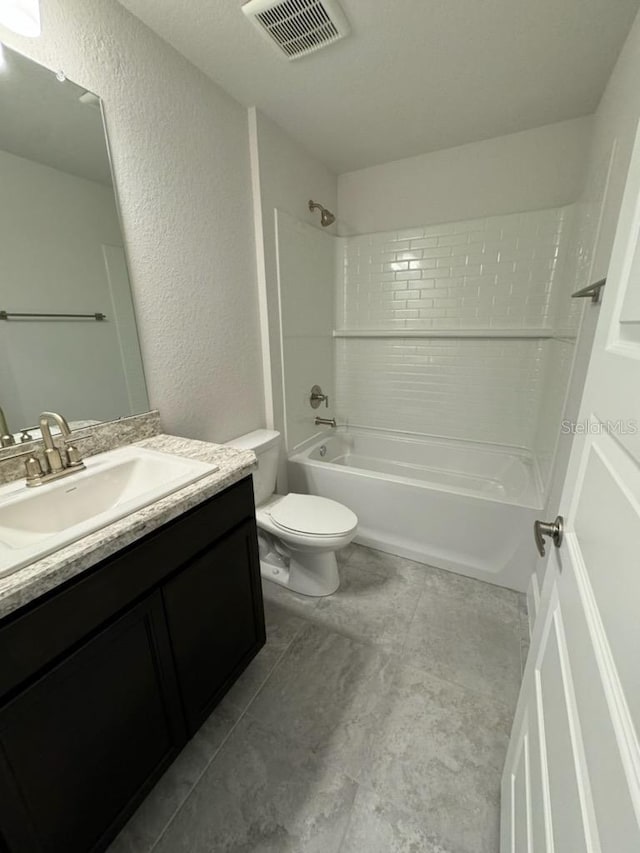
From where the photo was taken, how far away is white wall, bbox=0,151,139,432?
1.00m

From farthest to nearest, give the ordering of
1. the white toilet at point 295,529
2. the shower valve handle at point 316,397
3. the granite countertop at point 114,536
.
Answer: the shower valve handle at point 316,397
the white toilet at point 295,529
the granite countertop at point 114,536

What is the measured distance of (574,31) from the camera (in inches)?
49.1

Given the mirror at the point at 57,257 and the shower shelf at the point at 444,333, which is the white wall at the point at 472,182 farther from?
the mirror at the point at 57,257

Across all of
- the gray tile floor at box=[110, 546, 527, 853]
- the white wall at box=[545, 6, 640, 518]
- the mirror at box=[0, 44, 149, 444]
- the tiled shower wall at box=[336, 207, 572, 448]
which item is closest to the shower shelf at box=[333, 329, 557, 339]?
the tiled shower wall at box=[336, 207, 572, 448]

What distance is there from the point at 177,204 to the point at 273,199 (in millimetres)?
652

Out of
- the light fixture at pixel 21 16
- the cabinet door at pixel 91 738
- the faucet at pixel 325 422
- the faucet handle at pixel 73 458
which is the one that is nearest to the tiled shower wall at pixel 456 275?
the faucet at pixel 325 422

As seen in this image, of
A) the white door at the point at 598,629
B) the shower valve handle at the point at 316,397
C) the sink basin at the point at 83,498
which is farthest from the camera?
the shower valve handle at the point at 316,397

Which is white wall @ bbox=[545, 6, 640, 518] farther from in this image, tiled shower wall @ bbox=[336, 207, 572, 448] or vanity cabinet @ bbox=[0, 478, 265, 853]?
vanity cabinet @ bbox=[0, 478, 265, 853]

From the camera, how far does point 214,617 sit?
1.09 metres

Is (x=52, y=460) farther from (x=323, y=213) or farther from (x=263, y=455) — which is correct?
(x=323, y=213)

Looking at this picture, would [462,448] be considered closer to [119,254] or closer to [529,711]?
[529,711]

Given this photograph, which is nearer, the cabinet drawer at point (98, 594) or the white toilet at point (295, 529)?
the cabinet drawer at point (98, 594)

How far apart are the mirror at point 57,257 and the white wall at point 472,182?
1750mm

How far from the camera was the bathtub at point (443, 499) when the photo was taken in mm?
1714
